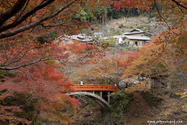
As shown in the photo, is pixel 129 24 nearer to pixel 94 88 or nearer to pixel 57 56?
pixel 94 88

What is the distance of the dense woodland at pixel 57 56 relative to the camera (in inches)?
152

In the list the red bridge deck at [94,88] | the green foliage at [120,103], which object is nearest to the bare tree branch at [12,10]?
the red bridge deck at [94,88]

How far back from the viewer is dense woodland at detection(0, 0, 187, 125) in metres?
3.85

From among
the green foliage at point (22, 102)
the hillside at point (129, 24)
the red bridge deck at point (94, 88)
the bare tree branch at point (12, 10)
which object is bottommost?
the red bridge deck at point (94, 88)

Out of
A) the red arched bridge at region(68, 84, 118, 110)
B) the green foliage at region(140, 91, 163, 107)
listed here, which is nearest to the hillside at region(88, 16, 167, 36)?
the red arched bridge at region(68, 84, 118, 110)

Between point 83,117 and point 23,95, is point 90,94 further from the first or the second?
point 23,95

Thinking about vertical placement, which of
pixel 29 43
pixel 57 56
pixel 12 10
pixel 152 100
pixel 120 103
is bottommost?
pixel 120 103

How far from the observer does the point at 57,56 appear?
541 cm

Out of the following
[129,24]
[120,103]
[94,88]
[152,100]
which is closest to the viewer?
[152,100]

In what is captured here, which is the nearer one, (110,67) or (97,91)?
(110,67)

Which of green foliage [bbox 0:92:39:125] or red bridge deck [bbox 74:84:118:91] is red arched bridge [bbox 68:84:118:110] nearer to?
red bridge deck [bbox 74:84:118:91]

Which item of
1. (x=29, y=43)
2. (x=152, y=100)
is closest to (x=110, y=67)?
(x=152, y=100)

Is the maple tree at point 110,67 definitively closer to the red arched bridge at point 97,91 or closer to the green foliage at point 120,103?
the red arched bridge at point 97,91

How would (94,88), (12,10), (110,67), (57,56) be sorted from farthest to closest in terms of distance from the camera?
(94,88)
(110,67)
(57,56)
(12,10)
